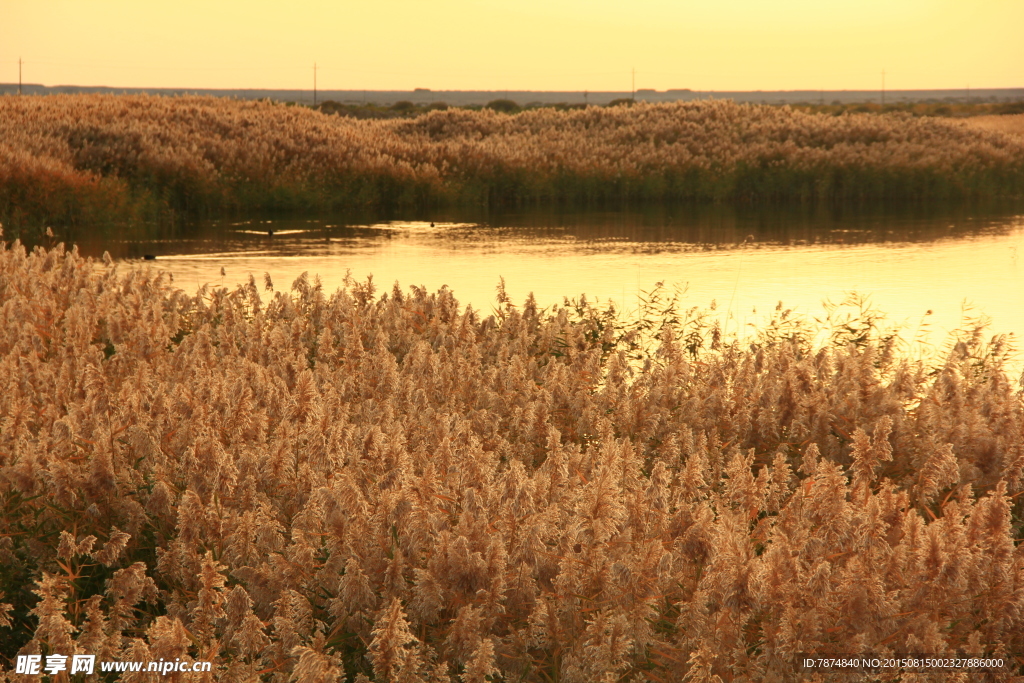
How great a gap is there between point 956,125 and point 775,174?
29.8ft

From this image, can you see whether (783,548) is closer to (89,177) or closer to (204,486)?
(204,486)

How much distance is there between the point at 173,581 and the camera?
4.27m

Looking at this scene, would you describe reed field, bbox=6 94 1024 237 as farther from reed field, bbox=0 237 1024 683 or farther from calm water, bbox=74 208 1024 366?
reed field, bbox=0 237 1024 683

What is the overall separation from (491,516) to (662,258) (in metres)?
10.1

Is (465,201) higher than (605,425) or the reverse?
higher

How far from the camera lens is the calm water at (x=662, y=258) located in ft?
35.4

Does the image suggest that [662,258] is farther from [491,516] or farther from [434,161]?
[434,161]

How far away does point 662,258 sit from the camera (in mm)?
13727

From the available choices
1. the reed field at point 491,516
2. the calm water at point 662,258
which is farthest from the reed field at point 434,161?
the reed field at point 491,516

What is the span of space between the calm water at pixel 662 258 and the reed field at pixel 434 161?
1995 mm

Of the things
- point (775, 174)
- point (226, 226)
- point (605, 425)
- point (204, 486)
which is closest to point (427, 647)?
point (204, 486)

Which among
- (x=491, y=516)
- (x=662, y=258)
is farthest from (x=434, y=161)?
(x=491, y=516)

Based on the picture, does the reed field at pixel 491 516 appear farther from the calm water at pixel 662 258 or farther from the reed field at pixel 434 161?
the reed field at pixel 434 161

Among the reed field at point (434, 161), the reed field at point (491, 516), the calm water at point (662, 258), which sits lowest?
the reed field at point (491, 516)
